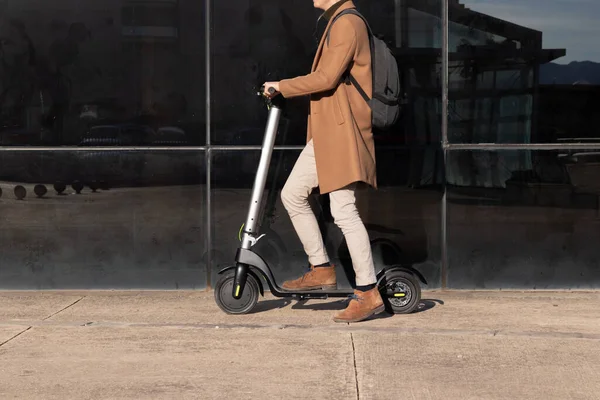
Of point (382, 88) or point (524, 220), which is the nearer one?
point (382, 88)

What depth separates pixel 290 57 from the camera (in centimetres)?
710

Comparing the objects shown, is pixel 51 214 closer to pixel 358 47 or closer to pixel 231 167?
pixel 231 167

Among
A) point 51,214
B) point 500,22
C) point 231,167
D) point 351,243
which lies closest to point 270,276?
point 351,243

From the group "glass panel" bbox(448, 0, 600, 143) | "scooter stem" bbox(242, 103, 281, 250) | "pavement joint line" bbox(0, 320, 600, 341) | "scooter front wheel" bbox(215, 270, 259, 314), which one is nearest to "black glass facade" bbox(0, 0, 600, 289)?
"glass panel" bbox(448, 0, 600, 143)

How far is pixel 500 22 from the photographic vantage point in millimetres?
7129

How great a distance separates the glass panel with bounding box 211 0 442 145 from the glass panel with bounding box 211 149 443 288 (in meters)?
0.15

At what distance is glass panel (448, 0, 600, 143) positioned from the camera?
712 centimetres

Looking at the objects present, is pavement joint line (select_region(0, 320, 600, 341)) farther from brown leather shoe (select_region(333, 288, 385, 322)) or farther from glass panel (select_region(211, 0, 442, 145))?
glass panel (select_region(211, 0, 442, 145))

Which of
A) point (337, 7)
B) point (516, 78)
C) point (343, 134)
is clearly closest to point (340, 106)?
point (343, 134)

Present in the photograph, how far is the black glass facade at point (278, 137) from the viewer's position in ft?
23.4

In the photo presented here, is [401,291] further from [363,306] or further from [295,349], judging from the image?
[295,349]

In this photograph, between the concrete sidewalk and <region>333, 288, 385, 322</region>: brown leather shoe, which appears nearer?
the concrete sidewalk

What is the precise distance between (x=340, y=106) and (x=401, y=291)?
121 centimetres

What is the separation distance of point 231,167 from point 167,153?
17.9 inches
